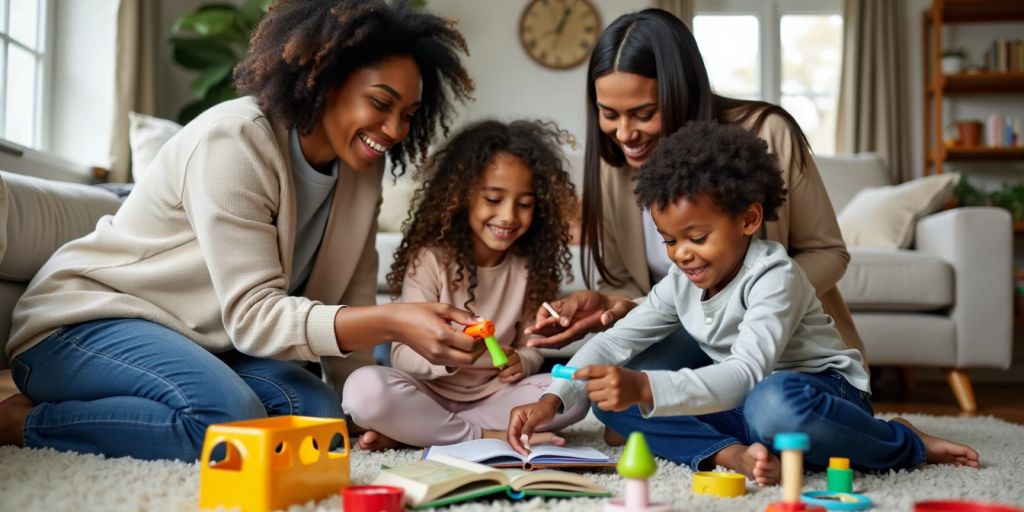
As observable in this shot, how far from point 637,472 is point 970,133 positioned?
13.2 feet

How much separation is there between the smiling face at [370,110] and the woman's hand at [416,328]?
40 cm

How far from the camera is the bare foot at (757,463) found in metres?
1.31

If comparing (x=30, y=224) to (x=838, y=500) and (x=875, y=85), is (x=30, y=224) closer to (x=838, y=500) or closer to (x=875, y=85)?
(x=838, y=500)

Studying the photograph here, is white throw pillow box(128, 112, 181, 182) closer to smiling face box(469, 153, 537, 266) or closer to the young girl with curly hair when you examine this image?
the young girl with curly hair

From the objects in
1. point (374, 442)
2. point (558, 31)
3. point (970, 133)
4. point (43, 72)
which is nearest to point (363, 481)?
point (374, 442)

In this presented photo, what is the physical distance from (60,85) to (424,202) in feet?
7.77

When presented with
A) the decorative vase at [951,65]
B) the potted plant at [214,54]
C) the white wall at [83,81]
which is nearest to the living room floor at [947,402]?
the white wall at [83,81]

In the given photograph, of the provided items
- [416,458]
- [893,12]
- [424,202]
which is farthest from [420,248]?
[893,12]

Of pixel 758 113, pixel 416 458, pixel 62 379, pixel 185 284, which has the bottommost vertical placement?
pixel 416 458

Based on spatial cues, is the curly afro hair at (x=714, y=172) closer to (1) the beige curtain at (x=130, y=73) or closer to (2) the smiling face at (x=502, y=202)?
(2) the smiling face at (x=502, y=202)

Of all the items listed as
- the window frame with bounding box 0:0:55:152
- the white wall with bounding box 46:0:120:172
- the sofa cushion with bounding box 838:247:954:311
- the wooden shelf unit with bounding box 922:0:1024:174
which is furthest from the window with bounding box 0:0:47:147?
the wooden shelf unit with bounding box 922:0:1024:174

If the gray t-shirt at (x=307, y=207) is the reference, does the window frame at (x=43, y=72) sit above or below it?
above

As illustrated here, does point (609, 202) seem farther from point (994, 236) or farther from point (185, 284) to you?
point (994, 236)

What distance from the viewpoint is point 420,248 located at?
2.01 meters
